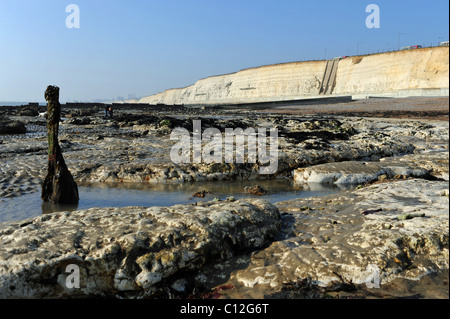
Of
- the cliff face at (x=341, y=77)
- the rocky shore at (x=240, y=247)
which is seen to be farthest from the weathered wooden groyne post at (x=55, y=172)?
A: the cliff face at (x=341, y=77)

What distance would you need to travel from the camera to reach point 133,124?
71.5 ft

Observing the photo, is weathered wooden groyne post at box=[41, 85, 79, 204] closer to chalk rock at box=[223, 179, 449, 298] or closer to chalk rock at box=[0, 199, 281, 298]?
chalk rock at box=[0, 199, 281, 298]

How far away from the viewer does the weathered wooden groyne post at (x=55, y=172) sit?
7015 millimetres

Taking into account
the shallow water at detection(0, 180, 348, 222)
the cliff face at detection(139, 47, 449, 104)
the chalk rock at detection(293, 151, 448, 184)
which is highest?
the cliff face at detection(139, 47, 449, 104)

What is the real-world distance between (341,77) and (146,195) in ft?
278

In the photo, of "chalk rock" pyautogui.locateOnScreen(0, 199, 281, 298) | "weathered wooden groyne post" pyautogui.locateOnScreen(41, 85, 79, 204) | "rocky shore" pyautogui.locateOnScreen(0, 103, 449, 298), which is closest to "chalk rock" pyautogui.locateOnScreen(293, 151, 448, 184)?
"rocky shore" pyautogui.locateOnScreen(0, 103, 449, 298)

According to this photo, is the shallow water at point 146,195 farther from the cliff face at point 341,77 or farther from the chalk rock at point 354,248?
the cliff face at point 341,77

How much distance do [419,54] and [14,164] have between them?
2924 inches

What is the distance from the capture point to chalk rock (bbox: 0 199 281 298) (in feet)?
12.0

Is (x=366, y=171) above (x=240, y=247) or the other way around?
above

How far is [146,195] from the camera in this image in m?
8.10

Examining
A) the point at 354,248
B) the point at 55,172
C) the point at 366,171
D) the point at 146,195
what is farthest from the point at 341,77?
the point at 354,248

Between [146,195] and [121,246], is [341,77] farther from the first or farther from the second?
[121,246]

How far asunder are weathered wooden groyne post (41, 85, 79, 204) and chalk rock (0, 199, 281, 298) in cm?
211
